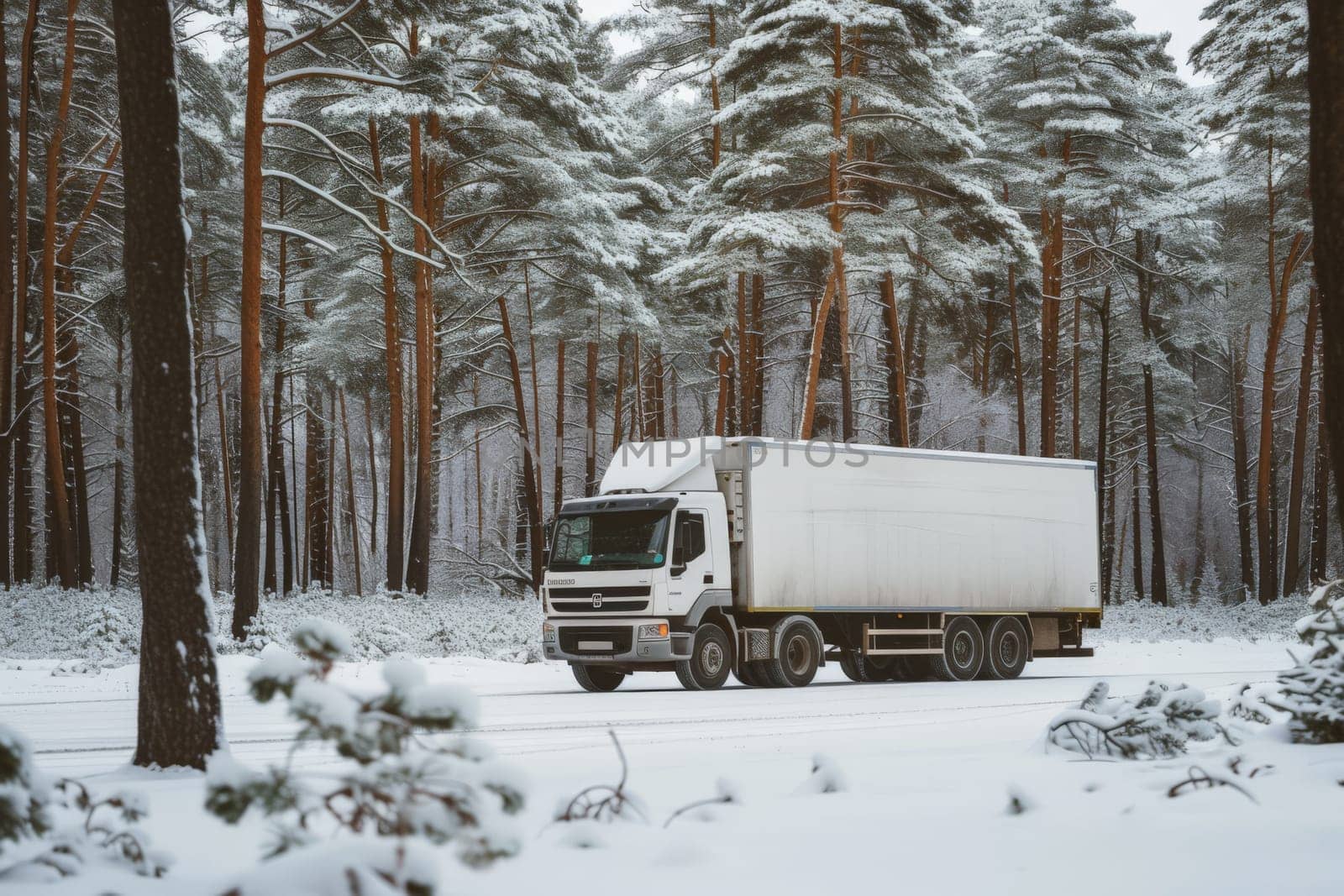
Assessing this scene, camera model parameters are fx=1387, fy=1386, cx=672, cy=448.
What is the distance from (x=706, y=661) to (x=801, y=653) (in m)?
1.72

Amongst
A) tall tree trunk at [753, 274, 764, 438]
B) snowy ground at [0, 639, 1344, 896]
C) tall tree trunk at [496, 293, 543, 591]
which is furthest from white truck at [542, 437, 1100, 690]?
tall tree trunk at [496, 293, 543, 591]

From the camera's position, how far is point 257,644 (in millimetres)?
19797

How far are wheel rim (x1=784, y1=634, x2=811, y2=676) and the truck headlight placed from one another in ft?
7.94

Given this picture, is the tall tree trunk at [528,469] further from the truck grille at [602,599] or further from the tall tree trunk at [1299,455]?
the tall tree trunk at [1299,455]

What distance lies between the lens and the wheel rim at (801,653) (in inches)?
782

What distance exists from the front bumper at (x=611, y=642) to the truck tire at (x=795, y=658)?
5.16 feet

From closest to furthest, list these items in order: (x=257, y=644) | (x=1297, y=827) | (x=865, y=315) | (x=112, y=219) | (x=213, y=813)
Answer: (x=213, y=813), (x=1297, y=827), (x=257, y=644), (x=112, y=219), (x=865, y=315)

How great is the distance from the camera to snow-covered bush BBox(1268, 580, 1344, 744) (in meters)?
8.55

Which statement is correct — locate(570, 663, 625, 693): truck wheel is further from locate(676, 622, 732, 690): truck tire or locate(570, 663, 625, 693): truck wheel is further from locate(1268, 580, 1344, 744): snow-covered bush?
locate(1268, 580, 1344, 744): snow-covered bush

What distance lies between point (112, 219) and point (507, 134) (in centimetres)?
1082

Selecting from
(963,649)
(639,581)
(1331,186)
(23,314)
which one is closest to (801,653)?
(639,581)

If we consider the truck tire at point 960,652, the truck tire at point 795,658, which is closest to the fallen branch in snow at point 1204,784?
the truck tire at point 795,658

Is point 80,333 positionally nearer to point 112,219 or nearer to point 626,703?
point 112,219

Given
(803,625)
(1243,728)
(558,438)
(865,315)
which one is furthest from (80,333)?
(1243,728)
